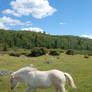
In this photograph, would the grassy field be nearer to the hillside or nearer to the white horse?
the white horse

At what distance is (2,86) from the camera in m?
13.5

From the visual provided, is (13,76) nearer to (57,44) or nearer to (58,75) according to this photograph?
(58,75)

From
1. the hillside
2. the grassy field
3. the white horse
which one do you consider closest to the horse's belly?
the white horse

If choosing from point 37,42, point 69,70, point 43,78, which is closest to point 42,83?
point 43,78

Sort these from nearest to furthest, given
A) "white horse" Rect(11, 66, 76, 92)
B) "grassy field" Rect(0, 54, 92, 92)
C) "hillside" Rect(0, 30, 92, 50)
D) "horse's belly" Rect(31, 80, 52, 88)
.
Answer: "white horse" Rect(11, 66, 76, 92), "horse's belly" Rect(31, 80, 52, 88), "grassy field" Rect(0, 54, 92, 92), "hillside" Rect(0, 30, 92, 50)

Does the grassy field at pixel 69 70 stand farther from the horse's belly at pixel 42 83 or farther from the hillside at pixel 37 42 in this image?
the hillside at pixel 37 42

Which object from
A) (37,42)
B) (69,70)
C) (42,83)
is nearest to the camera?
(42,83)

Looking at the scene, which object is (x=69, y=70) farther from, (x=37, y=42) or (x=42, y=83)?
(x=37, y=42)

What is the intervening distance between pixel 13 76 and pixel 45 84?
2093mm

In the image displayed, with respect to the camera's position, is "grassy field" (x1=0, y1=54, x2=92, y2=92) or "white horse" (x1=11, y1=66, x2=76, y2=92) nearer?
"white horse" (x1=11, y1=66, x2=76, y2=92)

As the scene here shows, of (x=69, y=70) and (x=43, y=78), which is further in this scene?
(x=69, y=70)

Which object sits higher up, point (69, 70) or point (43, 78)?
point (43, 78)

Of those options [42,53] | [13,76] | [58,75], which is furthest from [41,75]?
[42,53]

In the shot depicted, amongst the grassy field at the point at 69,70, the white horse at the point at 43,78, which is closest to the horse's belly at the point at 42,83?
the white horse at the point at 43,78
